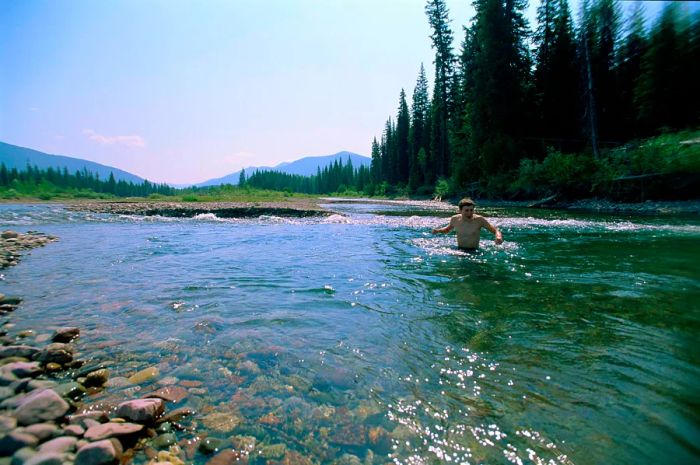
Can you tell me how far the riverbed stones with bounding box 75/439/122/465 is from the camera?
2221 mm

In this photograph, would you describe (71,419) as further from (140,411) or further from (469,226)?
(469,226)

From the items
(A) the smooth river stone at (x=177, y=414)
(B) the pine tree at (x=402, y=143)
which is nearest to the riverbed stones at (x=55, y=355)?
(A) the smooth river stone at (x=177, y=414)

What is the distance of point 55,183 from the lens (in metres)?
107

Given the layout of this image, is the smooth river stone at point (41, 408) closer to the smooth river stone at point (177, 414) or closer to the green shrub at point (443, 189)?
the smooth river stone at point (177, 414)

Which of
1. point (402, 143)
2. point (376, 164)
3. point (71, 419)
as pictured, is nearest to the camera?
point (71, 419)

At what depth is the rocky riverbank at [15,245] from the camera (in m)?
9.51

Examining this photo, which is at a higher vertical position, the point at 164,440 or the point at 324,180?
the point at 324,180

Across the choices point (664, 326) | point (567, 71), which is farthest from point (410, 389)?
point (567, 71)

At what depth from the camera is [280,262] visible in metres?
9.41

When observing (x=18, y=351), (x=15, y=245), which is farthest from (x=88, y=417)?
(x=15, y=245)

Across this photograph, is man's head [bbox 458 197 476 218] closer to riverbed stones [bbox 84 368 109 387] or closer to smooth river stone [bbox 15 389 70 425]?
riverbed stones [bbox 84 368 109 387]

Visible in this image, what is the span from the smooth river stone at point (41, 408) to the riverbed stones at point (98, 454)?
2.34 ft

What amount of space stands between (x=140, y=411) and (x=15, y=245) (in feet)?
43.4

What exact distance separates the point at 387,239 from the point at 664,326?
30.3 ft
